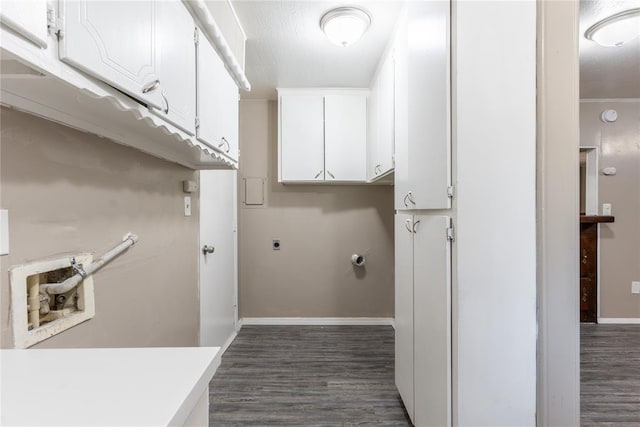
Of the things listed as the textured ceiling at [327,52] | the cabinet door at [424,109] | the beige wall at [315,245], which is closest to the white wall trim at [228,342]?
the beige wall at [315,245]

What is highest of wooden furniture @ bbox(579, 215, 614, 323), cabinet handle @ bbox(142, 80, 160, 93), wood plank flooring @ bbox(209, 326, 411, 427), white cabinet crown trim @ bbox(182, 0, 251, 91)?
white cabinet crown trim @ bbox(182, 0, 251, 91)

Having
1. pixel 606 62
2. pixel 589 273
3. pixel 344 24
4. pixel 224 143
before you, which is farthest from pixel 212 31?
pixel 589 273

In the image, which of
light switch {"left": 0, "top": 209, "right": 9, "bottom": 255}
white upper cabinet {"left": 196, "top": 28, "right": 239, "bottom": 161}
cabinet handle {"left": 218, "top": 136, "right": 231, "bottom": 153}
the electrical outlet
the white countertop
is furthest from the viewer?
the electrical outlet

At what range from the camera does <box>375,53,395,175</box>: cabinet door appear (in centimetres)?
196

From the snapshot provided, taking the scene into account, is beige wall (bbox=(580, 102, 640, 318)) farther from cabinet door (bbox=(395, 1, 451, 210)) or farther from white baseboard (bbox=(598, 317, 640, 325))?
cabinet door (bbox=(395, 1, 451, 210))

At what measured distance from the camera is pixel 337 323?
10.3 ft

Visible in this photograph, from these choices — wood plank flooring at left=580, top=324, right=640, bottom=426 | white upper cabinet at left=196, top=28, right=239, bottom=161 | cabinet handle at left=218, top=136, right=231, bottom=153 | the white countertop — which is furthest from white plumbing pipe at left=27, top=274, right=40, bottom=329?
wood plank flooring at left=580, top=324, right=640, bottom=426

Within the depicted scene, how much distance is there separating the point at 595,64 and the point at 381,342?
2887 millimetres

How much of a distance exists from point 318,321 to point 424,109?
248 centimetres

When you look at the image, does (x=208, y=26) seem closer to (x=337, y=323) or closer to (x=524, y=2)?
(x=524, y=2)

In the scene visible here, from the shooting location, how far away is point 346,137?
2.83 metres

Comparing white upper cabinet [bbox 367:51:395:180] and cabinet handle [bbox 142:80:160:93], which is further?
white upper cabinet [bbox 367:51:395:180]

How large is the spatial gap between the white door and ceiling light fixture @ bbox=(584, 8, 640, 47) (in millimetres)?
2728

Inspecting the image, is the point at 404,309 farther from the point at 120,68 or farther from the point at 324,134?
the point at 324,134
